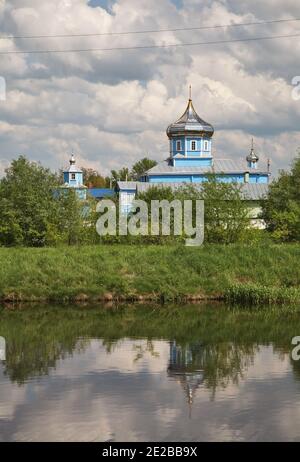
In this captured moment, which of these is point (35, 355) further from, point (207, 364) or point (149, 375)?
point (207, 364)

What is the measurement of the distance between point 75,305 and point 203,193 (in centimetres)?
1119

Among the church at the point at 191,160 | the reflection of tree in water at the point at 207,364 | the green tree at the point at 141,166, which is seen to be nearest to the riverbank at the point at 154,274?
the reflection of tree in water at the point at 207,364

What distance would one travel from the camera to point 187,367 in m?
14.1

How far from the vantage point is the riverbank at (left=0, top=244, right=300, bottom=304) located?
76.0 ft

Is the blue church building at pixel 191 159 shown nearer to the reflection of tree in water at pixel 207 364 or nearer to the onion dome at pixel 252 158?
the onion dome at pixel 252 158

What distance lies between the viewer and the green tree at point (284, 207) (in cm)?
3212

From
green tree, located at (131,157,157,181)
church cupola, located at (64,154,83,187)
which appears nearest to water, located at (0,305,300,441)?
church cupola, located at (64,154,83,187)

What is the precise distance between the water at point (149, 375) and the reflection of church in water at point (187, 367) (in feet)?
0.06

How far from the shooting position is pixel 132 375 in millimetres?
13453

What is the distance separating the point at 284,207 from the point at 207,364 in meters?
24.9

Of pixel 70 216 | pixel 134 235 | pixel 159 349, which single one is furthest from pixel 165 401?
pixel 70 216

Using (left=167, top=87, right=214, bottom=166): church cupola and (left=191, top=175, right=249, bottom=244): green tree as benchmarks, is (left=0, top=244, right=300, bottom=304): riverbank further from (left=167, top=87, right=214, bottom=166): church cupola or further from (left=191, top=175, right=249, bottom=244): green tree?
(left=167, top=87, right=214, bottom=166): church cupola

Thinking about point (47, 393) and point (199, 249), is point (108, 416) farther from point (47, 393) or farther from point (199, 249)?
point (199, 249)

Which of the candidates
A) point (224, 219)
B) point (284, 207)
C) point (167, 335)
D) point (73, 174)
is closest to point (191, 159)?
point (73, 174)
